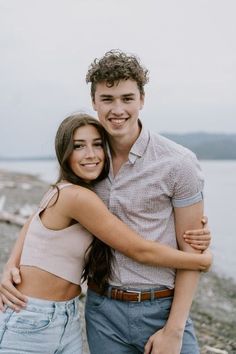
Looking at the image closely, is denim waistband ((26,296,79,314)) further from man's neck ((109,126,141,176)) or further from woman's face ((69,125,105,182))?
man's neck ((109,126,141,176))

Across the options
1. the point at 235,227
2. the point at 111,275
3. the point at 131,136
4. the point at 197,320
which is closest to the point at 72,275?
the point at 111,275

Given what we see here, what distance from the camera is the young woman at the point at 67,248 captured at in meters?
3.71

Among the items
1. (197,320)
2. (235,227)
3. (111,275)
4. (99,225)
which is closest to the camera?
(99,225)

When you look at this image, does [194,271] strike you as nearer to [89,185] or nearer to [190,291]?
[190,291]

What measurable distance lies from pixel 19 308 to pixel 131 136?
1.39 meters

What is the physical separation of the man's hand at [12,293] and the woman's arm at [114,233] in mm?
602

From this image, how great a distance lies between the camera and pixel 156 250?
3.74 metres

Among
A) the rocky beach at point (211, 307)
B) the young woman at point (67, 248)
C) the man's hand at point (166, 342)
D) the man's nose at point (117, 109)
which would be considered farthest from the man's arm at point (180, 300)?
the rocky beach at point (211, 307)

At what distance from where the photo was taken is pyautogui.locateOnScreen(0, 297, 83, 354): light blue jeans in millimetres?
3680

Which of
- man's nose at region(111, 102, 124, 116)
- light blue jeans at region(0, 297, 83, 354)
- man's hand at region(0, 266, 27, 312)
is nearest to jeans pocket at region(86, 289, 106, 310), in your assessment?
light blue jeans at region(0, 297, 83, 354)

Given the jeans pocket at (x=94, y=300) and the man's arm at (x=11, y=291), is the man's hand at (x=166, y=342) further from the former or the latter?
the man's arm at (x=11, y=291)

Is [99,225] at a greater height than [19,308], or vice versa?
[99,225]

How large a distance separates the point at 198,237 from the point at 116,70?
125 cm

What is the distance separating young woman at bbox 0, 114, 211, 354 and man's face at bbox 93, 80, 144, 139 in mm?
145
